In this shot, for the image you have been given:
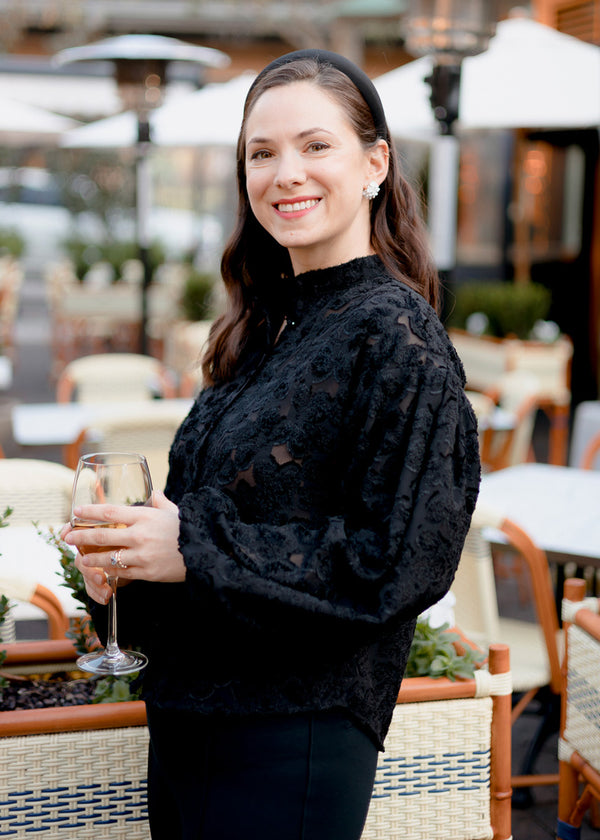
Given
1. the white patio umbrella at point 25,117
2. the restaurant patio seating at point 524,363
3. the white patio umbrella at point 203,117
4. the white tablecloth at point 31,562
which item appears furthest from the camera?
the white patio umbrella at point 25,117

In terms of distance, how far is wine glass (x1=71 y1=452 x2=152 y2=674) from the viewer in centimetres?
140

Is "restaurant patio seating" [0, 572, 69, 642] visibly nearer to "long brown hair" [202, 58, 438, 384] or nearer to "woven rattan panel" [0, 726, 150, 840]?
"woven rattan panel" [0, 726, 150, 840]

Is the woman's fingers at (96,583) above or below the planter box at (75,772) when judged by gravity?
above

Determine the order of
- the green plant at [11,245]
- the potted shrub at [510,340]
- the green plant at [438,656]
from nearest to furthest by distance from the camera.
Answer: the green plant at [438,656] < the potted shrub at [510,340] < the green plant at [11,245]

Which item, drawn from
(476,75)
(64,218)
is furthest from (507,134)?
(64,218)

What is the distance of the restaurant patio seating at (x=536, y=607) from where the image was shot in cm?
284

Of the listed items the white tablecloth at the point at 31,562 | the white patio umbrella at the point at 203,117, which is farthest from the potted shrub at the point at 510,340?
the white tablecloth at the point at 31,562

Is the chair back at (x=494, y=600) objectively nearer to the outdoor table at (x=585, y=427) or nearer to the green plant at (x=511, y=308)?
the outdoor table at (x=585, y=427)

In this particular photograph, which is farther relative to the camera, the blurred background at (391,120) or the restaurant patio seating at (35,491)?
the blurred background at (391,120)

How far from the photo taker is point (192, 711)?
139 cm

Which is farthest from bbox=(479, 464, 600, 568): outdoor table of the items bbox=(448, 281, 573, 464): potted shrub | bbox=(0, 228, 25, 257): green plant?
bbox=(0, 228, 25, 257): green plant

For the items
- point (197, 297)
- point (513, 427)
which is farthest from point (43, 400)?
point (513, 427)

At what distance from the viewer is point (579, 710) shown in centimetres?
224

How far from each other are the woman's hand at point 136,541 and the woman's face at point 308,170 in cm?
47
